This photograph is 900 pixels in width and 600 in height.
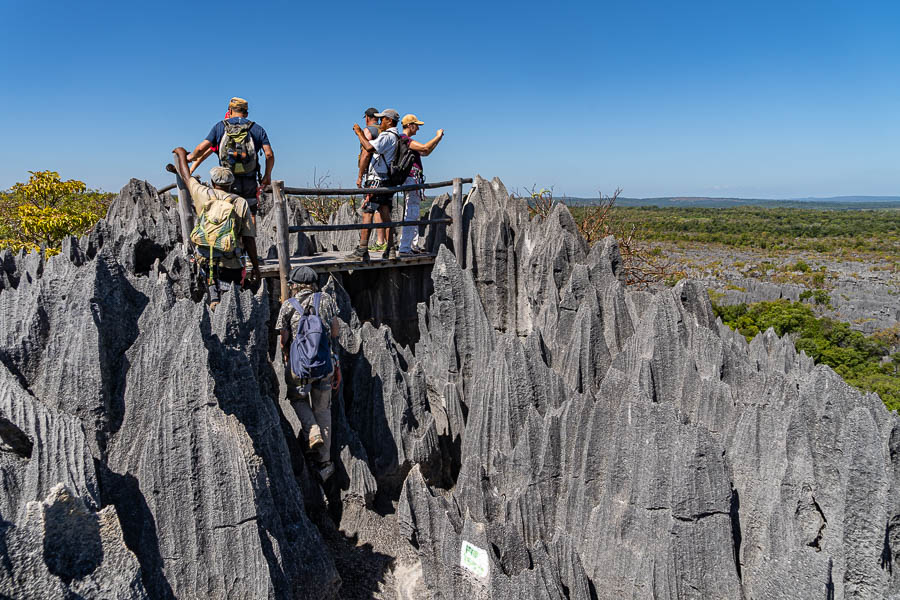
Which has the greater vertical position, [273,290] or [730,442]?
[273,290]

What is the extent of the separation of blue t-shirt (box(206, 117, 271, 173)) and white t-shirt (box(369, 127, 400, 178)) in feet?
3.99

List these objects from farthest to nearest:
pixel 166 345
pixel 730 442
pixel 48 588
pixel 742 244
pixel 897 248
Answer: pixel 742 244, pixel 897 248, pixel 730 442, pixel 166 345, pixel 48 588

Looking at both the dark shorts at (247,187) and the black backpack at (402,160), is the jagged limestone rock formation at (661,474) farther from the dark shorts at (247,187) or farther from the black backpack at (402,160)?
the dark shorts at (247,187)

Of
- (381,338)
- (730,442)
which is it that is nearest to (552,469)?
(730,442)

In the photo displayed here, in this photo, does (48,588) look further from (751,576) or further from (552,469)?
(751,576)

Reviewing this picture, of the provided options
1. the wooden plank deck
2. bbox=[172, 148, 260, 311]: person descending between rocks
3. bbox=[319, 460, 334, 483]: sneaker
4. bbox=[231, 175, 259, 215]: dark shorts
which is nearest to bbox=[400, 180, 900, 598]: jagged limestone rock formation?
bbox=[319, 460, 334, 483]: sneaker

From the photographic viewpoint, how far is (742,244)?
57531 millimetres

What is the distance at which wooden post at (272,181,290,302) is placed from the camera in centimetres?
540

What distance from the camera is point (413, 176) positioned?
6480 millimetres

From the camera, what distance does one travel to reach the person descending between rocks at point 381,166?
6.16 meters

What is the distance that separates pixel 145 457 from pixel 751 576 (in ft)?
10.3

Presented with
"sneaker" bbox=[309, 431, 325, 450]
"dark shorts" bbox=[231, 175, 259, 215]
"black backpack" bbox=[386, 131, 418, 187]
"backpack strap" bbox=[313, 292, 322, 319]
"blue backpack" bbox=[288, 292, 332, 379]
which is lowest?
"sneaker" bbox=[309, 431, 325, 450]

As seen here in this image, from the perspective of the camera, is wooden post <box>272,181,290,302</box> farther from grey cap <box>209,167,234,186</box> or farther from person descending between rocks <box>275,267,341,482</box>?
person descending between rocks <box>275,267,341,482</box>

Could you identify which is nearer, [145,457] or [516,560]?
[145,457]
